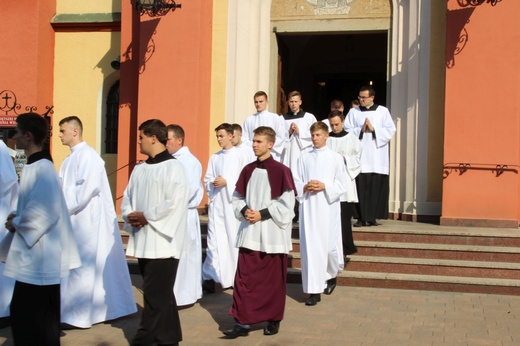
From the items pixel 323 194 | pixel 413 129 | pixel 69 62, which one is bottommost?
pixel 323 194

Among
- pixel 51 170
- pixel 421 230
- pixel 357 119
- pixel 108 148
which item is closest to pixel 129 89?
pixel 108 148

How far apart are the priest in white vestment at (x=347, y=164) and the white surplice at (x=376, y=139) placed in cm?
133

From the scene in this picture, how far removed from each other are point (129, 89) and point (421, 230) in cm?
617

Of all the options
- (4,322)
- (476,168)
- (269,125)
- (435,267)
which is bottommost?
(4,322)

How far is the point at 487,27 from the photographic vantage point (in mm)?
11734

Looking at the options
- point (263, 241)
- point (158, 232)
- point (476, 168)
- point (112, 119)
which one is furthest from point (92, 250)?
point (112, 119)

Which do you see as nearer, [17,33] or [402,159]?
[402,159]

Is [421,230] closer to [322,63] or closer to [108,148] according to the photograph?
[108,148]

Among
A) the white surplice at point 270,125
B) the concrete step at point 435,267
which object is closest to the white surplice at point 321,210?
the concrete step at point 435,267

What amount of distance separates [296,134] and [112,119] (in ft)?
16.5

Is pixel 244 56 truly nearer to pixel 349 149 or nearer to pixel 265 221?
pixel 349 149

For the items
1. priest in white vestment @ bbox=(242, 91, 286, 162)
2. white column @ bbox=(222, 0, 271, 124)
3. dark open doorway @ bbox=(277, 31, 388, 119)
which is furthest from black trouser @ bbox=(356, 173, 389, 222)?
dark open doorway @ bbox=(277, 31, 388, 119)

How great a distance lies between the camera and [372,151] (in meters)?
11.9

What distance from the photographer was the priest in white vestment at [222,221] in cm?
955
